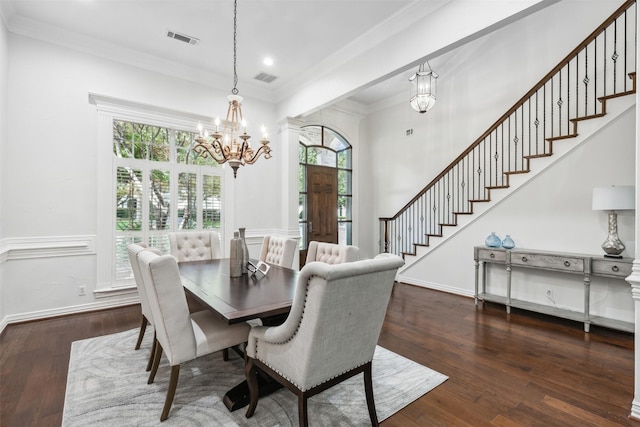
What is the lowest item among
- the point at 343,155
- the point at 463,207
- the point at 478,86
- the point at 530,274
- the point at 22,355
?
the point at 22,355

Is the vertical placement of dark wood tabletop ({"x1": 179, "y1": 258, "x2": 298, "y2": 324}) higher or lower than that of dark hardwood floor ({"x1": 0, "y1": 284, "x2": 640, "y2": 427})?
higher

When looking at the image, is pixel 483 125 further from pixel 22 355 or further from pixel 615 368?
pixel 22 355

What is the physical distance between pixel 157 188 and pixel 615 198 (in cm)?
552

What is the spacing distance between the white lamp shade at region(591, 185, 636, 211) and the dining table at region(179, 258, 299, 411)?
3310 mm

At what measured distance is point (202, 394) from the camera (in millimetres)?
2109

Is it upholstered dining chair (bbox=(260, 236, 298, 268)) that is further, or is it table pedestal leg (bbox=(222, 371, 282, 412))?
upholstered dining chair (bbox=(260, 236, 298, 268))

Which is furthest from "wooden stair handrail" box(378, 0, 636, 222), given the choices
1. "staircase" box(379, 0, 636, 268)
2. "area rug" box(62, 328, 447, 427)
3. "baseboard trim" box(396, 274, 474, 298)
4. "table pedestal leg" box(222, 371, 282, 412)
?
"table pedestal leg" box(222, 371, 282, 412)

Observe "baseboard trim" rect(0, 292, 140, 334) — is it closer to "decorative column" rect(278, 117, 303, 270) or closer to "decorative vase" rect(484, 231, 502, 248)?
"decorative column" rect(278, 117, 303, 270)

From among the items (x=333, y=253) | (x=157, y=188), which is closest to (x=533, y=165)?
(x=333, y=253)

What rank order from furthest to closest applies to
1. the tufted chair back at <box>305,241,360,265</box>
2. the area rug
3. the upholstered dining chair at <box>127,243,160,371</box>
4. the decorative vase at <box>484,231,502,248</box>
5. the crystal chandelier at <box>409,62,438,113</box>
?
1. the crystal chandelier at <box>409,62,438,113</box>
2. the decorative vase at <box>484,231,502,248</box>
3. the tufted chair back at <box>305,241,360,265</box>
4. the upholstered dining chair at <box>127,243,160,371</box>
5. the area rug

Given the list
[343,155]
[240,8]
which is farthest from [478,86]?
[240,8]

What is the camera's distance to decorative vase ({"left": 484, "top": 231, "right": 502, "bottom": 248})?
13.7 feet

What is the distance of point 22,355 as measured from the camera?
268cm

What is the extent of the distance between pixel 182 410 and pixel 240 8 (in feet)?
12.0
